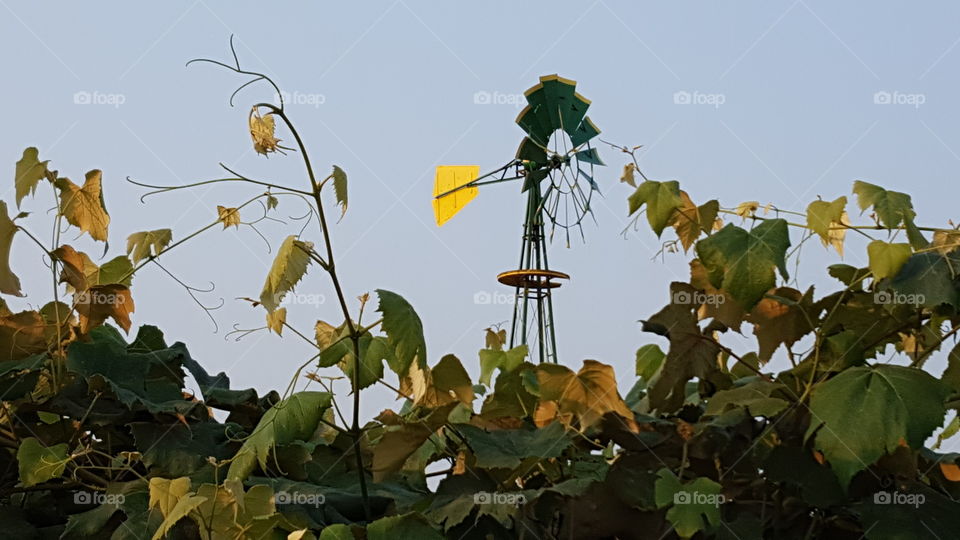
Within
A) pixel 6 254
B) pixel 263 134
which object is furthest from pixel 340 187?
pixel 6 254

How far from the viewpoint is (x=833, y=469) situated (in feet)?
4.04

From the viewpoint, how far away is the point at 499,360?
1.64 meters

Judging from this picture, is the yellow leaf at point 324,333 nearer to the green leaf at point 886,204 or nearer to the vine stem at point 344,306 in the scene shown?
the vine stem at point 344,306

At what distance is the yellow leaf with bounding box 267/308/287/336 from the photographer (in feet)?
4.96

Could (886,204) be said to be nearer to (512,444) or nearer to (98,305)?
(512,444)

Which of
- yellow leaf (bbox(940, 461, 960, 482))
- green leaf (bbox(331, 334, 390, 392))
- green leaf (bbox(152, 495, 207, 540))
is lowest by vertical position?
green leaf (bbox(152, 495, 207, 540))

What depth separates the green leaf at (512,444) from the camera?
4.22 feet

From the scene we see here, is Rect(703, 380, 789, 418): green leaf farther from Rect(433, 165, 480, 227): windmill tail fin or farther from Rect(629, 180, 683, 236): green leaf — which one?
Rect(433, 165, 480, 227): windmill tail fin

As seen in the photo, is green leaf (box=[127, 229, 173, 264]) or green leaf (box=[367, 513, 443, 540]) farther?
green leaf (box=[127, 229, 173, 264])

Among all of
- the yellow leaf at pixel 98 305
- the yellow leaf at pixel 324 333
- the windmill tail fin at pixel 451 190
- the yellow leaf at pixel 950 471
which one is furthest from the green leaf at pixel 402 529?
the windmill tail fin at pixel 451 190

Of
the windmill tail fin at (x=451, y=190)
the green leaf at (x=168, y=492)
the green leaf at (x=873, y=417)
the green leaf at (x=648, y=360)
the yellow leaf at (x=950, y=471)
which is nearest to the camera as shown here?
the green leaf at (x=873, y=417)

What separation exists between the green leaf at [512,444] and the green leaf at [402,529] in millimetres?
114

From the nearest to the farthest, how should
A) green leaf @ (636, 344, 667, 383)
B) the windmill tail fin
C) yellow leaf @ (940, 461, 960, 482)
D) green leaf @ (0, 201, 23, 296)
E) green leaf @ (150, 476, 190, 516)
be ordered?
green leaf @ (150, 476, 190, 516)
yellow leaf @ (940, 461, 960, 482)
green leaf @ (0, 201, 23, 296)
green leaf @ (636, 344, 667, 383)
the windmill tail fin

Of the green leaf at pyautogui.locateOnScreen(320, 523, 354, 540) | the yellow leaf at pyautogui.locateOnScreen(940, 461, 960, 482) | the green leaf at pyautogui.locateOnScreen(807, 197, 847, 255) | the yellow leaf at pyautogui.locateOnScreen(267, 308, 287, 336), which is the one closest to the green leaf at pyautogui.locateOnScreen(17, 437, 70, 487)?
the yellow leaf at pyautogui.locateOnScreen(267, 308, 287, 336)
